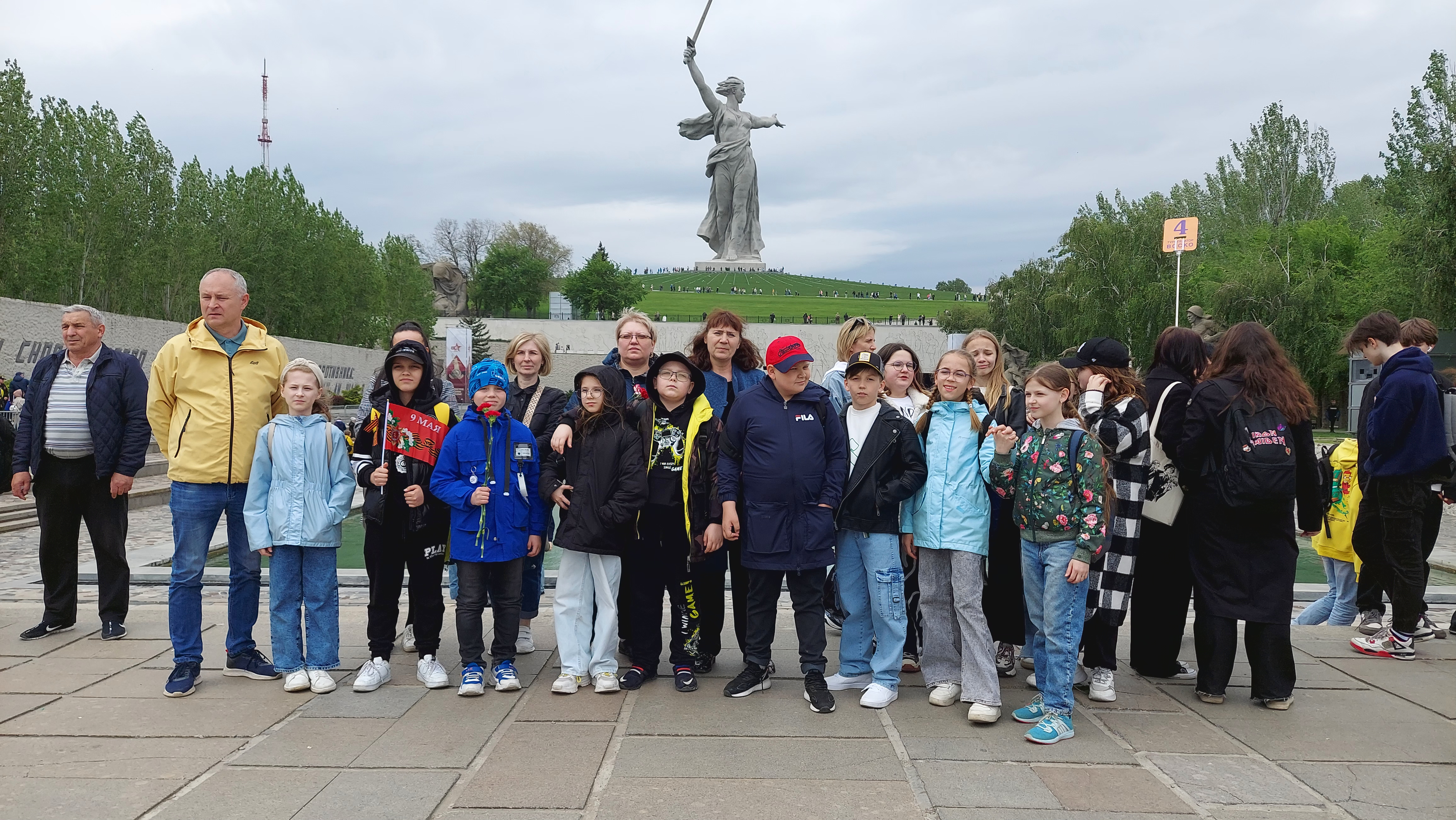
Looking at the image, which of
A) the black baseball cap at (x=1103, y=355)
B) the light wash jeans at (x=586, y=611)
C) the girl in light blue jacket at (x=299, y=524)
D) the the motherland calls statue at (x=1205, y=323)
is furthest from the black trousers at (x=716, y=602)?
the the motherland calls statue at (x=1205, y=323)

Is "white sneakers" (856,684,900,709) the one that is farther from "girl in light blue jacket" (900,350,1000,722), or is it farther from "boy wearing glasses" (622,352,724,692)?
"boy wearing glasses" (622,352,724,692)

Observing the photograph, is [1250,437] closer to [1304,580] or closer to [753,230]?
[1304,580]

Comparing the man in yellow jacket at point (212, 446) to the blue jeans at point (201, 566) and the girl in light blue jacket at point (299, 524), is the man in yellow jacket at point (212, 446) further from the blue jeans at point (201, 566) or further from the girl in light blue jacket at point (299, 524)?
the girl in light blue jacket at point (299, 524)

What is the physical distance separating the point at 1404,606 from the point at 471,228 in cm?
8306

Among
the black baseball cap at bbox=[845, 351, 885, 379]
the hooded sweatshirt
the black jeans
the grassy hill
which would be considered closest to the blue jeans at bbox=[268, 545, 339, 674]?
the black jeans

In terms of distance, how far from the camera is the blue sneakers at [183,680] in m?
4.50

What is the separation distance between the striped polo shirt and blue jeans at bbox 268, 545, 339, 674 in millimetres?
1903

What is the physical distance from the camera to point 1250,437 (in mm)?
4387

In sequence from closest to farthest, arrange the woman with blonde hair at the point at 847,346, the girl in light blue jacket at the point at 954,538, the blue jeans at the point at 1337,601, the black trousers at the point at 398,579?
1. the girl in light blue jacket at the point at 954,538
2. the black trousers at the point at 398,579
3. the woman with blonde hair at the point at 847,346
4. the blue jeans at the point at 1337,601

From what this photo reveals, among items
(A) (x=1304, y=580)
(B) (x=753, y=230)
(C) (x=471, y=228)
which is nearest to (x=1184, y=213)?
(B) (x=753, y=230)

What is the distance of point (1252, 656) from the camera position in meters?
4.49

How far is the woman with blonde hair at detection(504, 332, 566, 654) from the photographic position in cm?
521

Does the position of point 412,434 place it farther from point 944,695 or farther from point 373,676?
point 944,695

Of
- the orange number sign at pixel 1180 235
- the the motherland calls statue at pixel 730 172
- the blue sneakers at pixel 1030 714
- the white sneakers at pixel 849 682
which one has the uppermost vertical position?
the the motherland calls statue at pixel 730 172
